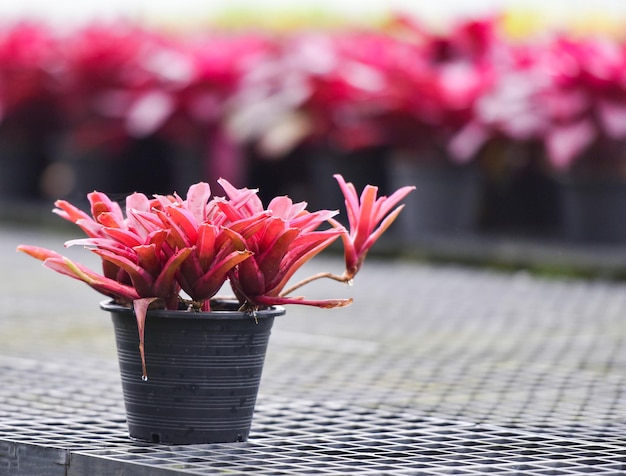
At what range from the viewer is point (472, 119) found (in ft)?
25.8

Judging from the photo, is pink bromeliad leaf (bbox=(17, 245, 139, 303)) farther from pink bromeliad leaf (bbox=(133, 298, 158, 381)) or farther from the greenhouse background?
the greenhouse background

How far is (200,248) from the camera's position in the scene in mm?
3098

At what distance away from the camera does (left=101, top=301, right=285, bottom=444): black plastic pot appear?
312cm

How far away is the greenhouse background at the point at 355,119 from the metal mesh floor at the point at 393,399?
5.05 ft

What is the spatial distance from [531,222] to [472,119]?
0.84 m

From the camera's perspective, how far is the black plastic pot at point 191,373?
3.12m

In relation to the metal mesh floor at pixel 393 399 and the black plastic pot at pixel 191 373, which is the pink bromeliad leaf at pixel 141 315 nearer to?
the black plastic pot at pixel 191 373

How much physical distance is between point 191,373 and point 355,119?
5.21 m

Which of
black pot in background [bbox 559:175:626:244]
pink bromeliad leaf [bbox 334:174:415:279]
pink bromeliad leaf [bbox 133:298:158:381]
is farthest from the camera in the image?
black pot in background [bbox 559:175:626:244]

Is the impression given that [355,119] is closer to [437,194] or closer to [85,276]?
[437,194]

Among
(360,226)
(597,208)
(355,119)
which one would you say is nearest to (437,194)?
(355,119)

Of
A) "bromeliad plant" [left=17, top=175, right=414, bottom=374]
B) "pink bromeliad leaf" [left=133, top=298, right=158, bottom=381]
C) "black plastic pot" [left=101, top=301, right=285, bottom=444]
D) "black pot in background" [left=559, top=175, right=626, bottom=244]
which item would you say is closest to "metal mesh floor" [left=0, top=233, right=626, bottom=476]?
"black plastic pot" [left=101, top=301, right=285, bottom=444]

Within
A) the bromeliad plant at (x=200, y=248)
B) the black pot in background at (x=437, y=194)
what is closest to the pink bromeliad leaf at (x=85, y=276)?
the bromeliad plant at (x=200, y=248)

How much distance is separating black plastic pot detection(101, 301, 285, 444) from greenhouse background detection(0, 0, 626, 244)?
426 centimetres
